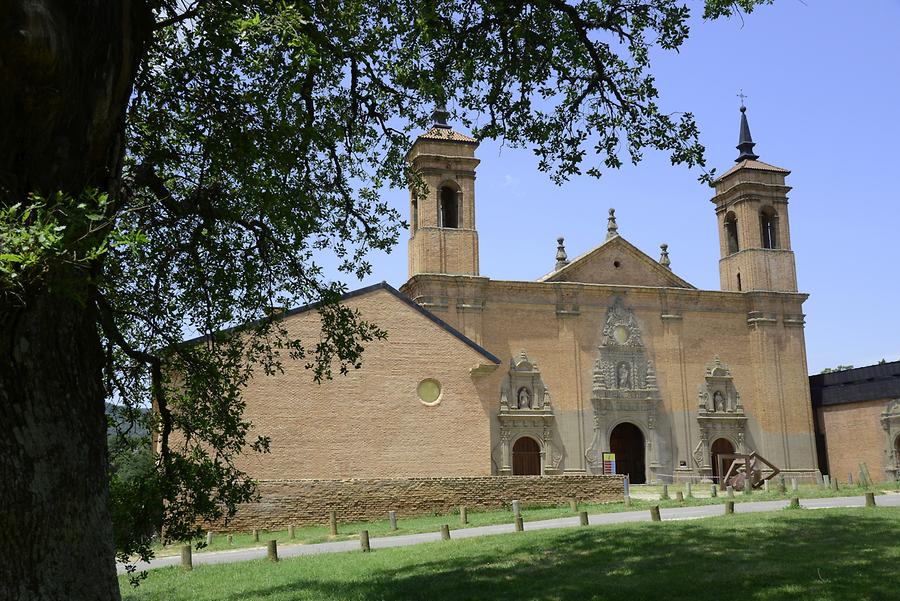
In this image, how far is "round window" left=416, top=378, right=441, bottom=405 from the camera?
2822 cm

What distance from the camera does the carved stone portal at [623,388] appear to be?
41.1 meters

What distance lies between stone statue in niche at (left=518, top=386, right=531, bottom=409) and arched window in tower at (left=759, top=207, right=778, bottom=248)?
16.6m

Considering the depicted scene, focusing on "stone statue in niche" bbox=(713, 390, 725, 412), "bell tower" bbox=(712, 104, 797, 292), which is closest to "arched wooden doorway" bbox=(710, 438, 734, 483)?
"stone statue in niche" bbox=(713, 390, 725, 412)

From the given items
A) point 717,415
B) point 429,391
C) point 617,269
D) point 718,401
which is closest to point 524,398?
point 617,269

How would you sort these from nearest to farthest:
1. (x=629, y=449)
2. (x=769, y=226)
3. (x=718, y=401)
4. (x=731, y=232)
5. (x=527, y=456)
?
(x=527, y=456)
(x=629, y=449)
(x=718, y=401)
(x=769, y=226)
(x=731, y=232)

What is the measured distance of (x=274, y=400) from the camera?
86.0ft

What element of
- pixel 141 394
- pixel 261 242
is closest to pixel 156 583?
pixel 141 394

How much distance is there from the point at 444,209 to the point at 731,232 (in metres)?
17.4

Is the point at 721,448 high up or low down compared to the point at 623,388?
down

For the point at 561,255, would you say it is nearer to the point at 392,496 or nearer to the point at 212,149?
the point at 392,496

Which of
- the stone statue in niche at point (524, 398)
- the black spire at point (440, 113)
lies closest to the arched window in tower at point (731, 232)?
the stone statue in niche at point (524, 398)

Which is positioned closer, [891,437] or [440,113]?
[440,113]

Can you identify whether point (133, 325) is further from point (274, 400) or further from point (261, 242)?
point (274, 400)

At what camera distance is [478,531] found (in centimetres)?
1917
